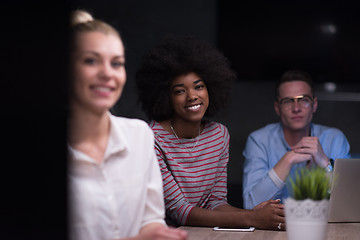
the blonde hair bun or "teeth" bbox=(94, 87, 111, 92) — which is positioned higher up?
the blonde hair bun

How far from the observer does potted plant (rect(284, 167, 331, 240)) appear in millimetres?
1365

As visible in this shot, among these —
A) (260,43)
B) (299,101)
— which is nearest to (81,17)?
(299,101)

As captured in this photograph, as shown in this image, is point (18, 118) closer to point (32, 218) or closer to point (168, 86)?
point (32, 218)

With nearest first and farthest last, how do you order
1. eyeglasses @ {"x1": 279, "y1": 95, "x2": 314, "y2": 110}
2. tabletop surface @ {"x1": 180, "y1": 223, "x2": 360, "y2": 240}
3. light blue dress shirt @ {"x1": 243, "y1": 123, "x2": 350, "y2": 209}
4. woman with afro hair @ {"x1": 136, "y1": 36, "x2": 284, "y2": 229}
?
tabletop surface @ {"x1": 180, "y1": 223, "x2": 360, "y2": 240}
woman with afro hair @ {"x1": 136, "y1": 36, "x2": 284, "y2": 229}
light blue dress shirt @ {"x1": 243, "y1": 123, "x2": 350, "y2": 209}
eyeglasses @ {"x1": 279, "y1": 95, "x2": 314, "y2": 110}

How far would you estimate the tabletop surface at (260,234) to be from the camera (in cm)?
171

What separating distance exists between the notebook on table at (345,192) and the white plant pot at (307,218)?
0.40 m

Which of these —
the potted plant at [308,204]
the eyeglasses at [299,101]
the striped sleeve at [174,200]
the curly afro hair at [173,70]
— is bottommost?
the striped sleeve at [174,200]

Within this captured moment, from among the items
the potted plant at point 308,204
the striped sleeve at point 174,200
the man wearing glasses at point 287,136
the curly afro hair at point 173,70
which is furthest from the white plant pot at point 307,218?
the man wearing glasses at point 287,136

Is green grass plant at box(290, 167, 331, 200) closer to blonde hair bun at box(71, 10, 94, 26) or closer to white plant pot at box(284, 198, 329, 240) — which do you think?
white plant pot at box(284, 198, 329, 240)

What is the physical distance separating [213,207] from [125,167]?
1.05m

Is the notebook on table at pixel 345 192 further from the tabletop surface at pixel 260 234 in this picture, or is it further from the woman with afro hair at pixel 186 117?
the woman with afro hair at pixel 186 117

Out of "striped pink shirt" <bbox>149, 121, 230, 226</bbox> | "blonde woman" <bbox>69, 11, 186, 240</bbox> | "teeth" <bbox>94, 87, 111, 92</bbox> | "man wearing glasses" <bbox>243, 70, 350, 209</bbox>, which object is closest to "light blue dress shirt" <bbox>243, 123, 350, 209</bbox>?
"man wearing glasses" <bbox>243, 70, 350, 209</bbox>

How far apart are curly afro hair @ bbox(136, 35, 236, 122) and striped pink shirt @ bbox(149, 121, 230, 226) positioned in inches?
4.1

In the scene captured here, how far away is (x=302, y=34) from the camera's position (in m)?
4.04
